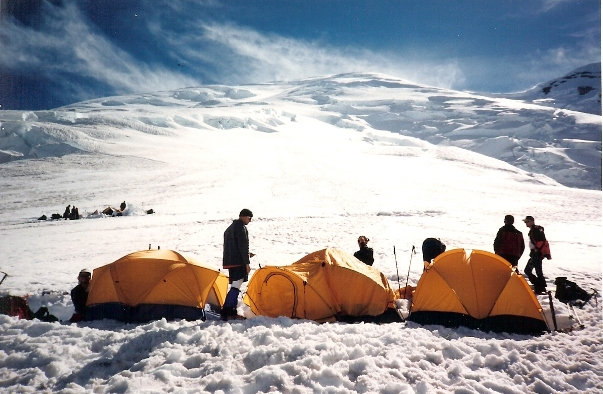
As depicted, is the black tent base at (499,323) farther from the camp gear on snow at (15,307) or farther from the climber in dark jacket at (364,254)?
the camp gear on snow at (15,307)

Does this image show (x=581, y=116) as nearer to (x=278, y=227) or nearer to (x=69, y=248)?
(x=278, y=227)

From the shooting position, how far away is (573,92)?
5030 inches

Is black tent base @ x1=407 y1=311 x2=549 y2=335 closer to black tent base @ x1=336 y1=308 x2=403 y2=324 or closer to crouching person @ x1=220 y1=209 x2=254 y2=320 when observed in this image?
black tent base @ x1=336 y1=308 x2=403 y2=324

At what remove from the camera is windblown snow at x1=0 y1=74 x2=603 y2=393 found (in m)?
4.34

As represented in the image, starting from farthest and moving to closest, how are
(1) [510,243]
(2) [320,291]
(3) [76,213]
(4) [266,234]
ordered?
(3) [76,213]
(4) [266,234]
(1) [510,243]
(2) [320,291]

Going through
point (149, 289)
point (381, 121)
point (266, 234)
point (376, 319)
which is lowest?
point (376, 319)

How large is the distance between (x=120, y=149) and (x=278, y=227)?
1286 inches

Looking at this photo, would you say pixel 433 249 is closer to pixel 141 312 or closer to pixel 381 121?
pixel 141 312

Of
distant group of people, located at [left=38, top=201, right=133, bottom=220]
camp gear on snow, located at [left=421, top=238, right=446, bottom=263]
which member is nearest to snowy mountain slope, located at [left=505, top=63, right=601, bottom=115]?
camp gear on snow, located at [left=421, top=238, right=446, bottom=263]

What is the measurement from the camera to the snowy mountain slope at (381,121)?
4328 centimetres

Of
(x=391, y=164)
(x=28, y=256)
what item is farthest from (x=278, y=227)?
(x=391, y=164)

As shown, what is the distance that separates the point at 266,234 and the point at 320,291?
9.22 metres

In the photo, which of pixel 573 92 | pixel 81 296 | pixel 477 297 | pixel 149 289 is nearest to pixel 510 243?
pixel 477 297

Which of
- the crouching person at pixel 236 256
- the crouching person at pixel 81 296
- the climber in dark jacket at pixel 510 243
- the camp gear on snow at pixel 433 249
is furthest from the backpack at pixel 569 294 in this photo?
the crouching person at pixel 81 296
